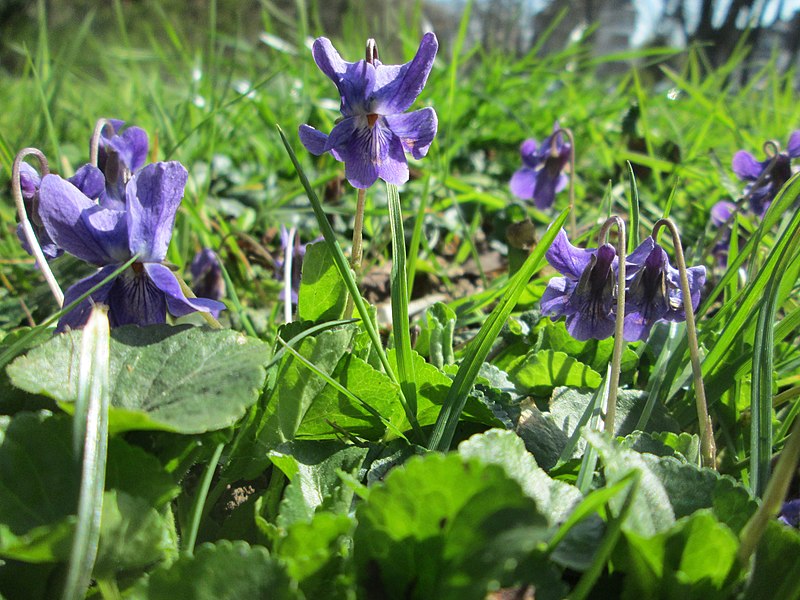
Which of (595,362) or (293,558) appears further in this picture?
(595,362)

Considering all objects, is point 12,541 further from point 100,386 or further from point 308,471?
point 308,471

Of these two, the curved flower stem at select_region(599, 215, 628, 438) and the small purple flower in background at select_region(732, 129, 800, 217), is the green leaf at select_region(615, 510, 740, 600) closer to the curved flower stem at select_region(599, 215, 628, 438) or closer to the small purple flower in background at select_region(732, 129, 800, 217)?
the curved flower stem at select_region(599, 215, 628, 438)

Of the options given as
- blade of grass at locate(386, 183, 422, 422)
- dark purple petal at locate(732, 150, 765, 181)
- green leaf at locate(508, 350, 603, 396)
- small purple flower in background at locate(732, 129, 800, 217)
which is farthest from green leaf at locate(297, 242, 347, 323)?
dark purple petal at locate(732, 150, 765, 181)

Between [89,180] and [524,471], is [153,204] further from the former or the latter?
[524,471]

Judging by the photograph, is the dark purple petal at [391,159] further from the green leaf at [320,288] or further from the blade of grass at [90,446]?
the blade of grass at [90,446]

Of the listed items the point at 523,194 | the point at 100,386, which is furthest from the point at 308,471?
the point at 523,194
